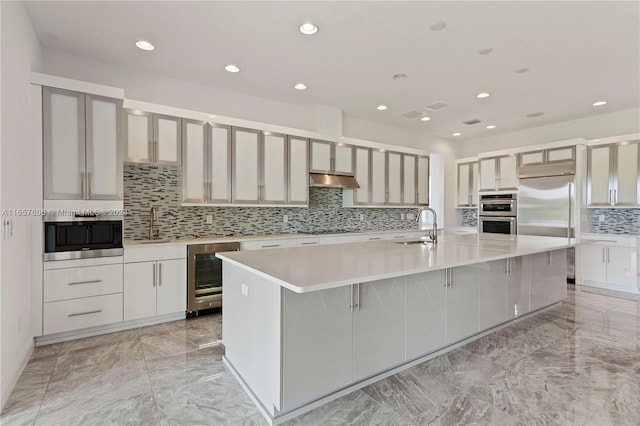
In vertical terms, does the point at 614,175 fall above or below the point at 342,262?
above

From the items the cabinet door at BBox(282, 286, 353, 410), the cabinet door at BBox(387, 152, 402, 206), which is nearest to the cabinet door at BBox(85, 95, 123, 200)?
the cabinet door at BBox(282, 286, 353, 410)

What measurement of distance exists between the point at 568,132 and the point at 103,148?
292 inches

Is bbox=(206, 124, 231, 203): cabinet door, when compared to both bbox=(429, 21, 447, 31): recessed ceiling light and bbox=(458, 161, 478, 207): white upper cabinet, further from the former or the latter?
bbox=(458, 161, 478, 207): white upper cabinet

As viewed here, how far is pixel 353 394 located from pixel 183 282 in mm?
2293

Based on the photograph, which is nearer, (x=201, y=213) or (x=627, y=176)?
(x=201, y=213)

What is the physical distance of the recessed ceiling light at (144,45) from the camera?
10.1 feet

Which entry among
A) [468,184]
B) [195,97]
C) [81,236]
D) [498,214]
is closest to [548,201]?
[498,214]

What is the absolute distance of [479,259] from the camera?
7.42ft

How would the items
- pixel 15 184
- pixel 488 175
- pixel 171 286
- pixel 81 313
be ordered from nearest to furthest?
pixel 15 184, pixel 81 313, pixel 171 286, pixel 488 175

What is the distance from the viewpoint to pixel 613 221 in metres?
5.23

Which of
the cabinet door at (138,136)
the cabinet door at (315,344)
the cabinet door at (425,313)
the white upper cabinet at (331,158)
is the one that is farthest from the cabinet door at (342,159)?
the cabinet door at (315,344)

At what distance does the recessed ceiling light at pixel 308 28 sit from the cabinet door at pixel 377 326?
2.30 m

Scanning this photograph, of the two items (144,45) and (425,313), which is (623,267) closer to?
(425,313)

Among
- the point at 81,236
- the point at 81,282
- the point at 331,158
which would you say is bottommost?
the point at 81,282
